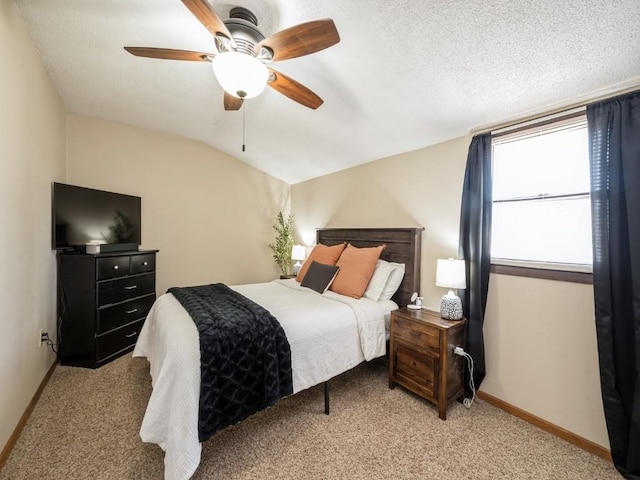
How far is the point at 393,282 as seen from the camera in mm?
2719

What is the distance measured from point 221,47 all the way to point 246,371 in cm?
191

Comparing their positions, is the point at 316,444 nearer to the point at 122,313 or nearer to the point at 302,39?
the point at 302,39

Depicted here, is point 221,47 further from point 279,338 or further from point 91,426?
point 91,426

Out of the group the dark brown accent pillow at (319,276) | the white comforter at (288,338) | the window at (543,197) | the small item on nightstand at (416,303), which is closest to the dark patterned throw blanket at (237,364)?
the white comforter at (288,338)

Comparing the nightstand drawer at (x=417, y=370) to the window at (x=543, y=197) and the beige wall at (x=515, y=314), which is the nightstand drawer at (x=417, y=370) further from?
the window at (x=543, y=197)

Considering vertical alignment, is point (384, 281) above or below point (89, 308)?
above

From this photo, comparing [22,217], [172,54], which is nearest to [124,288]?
[22,217]

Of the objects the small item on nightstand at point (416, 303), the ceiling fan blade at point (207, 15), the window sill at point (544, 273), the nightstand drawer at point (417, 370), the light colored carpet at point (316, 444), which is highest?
the ceiling fan blade at point (207, 15)

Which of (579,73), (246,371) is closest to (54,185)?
(246,371)

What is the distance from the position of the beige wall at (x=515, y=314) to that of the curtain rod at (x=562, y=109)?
0.19 m

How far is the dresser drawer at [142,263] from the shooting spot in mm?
3028

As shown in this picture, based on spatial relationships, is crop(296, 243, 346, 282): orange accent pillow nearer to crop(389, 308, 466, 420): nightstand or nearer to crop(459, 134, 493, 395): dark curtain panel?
crop(389, 308, 466, 420): nightstand

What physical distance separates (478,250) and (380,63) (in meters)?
1.56

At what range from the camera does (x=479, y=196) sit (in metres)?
2.18
